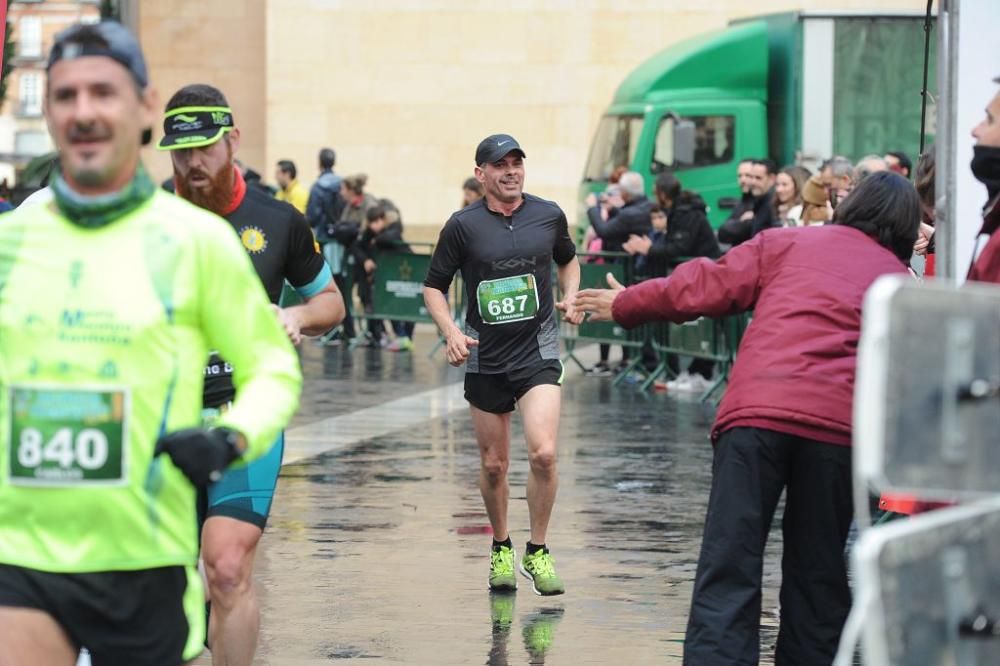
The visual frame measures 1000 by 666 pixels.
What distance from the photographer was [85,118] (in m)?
4.21

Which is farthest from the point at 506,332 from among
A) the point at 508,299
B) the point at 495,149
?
the point at 495,149

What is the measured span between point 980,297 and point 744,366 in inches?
105

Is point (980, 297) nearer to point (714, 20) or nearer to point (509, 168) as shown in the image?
point (509, 168)

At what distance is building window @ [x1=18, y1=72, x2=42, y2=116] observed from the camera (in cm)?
9375

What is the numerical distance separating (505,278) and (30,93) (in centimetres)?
9222

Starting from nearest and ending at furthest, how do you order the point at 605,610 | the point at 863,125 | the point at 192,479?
the point at 192,479
the point at 605,610
the point at 863,125

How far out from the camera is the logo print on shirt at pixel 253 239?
6.65 meters

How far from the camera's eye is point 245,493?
623 cm

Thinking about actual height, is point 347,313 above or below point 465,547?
below

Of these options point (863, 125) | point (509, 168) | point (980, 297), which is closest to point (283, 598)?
point (509, 168)

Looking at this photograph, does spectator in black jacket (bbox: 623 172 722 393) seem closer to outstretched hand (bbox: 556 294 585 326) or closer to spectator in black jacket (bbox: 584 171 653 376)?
spectator in black jacket (bbox: 584 171 653 376)

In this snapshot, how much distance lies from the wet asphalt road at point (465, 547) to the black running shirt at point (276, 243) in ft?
5.28

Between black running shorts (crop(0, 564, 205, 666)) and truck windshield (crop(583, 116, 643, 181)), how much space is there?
66.7 feet

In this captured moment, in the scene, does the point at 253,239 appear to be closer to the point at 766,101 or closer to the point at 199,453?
the point at 199,453
